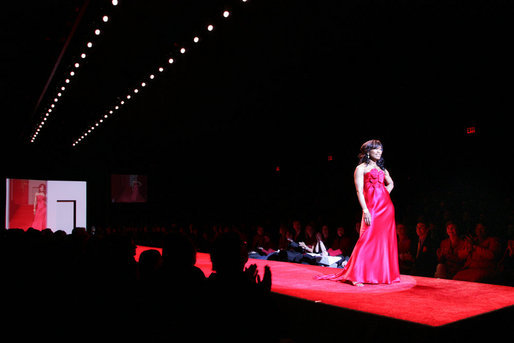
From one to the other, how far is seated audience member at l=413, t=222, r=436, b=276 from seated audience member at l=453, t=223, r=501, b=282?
0.56 metres

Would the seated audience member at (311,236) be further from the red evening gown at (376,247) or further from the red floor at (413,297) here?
the red evening gown at (376,247)

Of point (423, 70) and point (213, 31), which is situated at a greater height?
point (213, 31)

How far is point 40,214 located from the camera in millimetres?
10297

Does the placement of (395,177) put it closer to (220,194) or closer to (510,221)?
(510,221)

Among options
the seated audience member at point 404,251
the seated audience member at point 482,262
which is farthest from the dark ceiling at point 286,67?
the seated audience member at point 482,262

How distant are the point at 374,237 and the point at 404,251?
2.08 metres

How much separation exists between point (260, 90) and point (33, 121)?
4.58 metres

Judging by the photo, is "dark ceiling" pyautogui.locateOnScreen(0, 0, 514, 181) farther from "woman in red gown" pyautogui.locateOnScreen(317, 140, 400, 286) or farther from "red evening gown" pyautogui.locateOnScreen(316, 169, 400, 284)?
"red evening gown" pyautogui.locateOnScreen(316, 169, 400, 284)

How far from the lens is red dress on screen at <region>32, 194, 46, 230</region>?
10.2 metres

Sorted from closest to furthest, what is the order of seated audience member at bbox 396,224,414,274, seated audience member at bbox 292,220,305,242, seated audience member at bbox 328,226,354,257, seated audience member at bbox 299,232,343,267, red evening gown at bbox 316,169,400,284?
red evening gown at bbox 316,169,400,284
seated audience member at bbox 396,224,414,274
seated audience member at bbox 299,232,343,267
seated audience member at bbox 328,226,354,257
seated audience member at bbox 292,220,305,242

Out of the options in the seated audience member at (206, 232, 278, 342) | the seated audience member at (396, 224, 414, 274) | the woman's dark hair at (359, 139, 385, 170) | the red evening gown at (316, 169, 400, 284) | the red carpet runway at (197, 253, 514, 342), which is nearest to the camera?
the seated audience member at (206, 232, 278, 342)

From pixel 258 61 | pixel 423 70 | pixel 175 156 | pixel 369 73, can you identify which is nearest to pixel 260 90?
pixel 258 61

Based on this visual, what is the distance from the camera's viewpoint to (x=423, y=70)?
4.76 metres

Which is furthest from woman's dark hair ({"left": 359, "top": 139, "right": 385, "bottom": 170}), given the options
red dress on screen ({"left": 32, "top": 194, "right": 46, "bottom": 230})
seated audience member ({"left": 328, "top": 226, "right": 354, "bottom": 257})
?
red dress on screen ({"left": 32, "top": 194, "right": 46, "bottom": 230})
